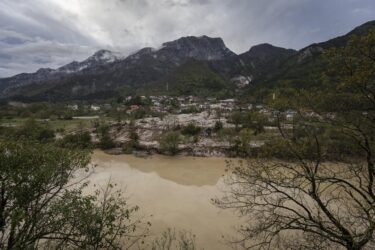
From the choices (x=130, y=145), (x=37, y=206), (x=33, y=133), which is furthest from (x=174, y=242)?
(x=130, y=145)

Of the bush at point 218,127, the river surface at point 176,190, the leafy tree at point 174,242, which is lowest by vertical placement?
the river surface at point 176,190

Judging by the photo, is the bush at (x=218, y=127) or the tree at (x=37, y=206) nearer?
the tree at (x=37, y=206)

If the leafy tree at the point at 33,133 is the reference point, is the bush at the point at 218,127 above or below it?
below

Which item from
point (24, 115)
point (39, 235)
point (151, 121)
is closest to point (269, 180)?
point (39, 235)

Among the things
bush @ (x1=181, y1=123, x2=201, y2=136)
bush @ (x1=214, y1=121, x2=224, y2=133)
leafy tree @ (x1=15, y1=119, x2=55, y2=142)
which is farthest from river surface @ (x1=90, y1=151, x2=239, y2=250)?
bush @ (x1=214, y1=121, x2=224, y2=133)

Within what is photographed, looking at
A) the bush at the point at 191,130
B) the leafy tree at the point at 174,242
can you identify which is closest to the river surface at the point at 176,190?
the leafy tree at the point at 174,242

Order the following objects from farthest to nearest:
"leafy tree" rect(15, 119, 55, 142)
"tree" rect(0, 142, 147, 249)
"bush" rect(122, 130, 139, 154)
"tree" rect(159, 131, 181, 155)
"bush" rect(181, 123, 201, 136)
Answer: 1. "bush" rect(181, 123, 201, 136)
2. "bush" rect(122, 130, 139, 154)
3. "tree" rect(159, 131, 181, 155)
4. "leafy tree" rect(15, 119, 55, 142)
5. "tree" rect(0, 142, 147, 249)

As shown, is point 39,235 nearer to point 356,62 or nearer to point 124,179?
point 356,62

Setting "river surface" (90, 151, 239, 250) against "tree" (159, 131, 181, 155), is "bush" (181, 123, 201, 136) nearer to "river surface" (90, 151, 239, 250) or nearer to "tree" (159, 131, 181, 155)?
"tree" (159, 131, 181, 155)

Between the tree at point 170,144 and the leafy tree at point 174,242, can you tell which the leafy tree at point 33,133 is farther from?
the tree at point 170,144
